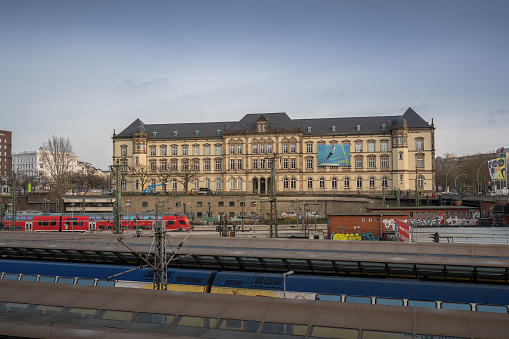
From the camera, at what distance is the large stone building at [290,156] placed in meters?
98.2

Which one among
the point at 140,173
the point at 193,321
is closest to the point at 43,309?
the point at 193,321

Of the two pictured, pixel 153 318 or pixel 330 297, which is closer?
pixel 153 318

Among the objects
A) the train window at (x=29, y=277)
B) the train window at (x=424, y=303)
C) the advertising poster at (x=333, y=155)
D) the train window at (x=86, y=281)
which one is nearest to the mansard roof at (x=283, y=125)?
the advertising poster at (x=333, y=155)

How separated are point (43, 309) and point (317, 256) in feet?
44.4

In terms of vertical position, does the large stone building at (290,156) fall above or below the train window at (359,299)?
above

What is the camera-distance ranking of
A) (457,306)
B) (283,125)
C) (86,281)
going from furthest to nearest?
(283,125) < (86,281) < (457,306)

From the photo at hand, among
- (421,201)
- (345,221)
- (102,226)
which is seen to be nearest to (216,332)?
(345,221)

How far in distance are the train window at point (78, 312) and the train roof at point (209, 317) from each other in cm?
3

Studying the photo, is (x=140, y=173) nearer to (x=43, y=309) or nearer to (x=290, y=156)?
(x=290, y=156)

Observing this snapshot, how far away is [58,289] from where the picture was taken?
639 inches

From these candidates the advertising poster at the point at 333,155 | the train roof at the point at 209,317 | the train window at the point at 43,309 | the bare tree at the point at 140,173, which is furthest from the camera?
the bare tree at the point at 140,173

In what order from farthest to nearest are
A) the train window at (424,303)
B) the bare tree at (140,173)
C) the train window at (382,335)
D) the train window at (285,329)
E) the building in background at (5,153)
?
the building in background at (5,153) → the bare tree at (140,173) → the train window at (424,303) → the train window at (285,329) → the train window at (382,335)

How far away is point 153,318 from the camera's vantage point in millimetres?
13938

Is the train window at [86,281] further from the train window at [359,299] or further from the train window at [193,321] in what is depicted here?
the train window at [359,299]
